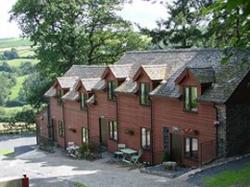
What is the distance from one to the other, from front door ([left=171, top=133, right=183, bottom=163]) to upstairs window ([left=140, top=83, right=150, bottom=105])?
3.71 meters

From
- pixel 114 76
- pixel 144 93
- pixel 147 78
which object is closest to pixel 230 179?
pixel 147 78

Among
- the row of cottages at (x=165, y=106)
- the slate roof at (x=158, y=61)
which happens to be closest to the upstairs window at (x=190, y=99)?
the row of cottages at (x=165, y=106)

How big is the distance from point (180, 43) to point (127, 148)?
95.2 feet

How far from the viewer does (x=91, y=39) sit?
63.7m

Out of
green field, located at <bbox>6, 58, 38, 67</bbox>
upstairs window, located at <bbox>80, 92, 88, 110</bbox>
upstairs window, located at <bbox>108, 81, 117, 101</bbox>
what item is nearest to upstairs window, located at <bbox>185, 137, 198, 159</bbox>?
upstairs window, located at <bbox>108, 81, 117, 101</bbox>

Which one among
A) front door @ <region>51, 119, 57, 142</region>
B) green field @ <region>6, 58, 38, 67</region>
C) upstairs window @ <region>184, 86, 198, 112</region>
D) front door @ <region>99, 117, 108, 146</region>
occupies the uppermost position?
green field @ <region>6, 58, 38, 67</region>

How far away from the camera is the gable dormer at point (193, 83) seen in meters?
28.4

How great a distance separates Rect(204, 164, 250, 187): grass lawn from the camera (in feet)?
70.4

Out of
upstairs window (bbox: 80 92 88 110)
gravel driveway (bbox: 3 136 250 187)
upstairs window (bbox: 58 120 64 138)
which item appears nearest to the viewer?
gravel driveway (bbox: 3 136 250 187)

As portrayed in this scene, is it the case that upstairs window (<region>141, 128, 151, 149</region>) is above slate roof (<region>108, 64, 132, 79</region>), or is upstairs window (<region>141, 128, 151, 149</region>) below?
below

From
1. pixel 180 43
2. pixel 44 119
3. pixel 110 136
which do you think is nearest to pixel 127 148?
pixel 110 136

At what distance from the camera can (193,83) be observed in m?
28.9

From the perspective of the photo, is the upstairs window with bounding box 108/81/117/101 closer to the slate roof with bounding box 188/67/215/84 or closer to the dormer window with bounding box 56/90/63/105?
the dormer window with bounding box 56/90/63/105

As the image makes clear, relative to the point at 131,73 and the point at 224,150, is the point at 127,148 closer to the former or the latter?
the point at 131,73
